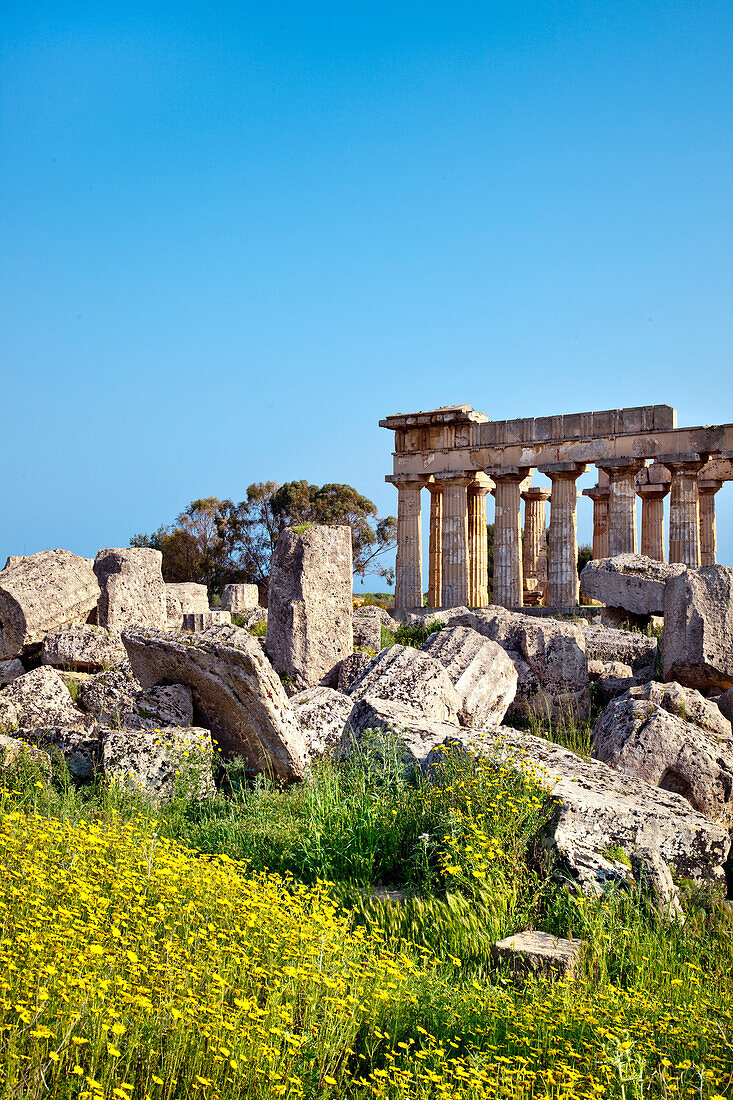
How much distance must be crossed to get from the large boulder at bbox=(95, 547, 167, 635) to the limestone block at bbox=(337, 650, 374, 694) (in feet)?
11.6

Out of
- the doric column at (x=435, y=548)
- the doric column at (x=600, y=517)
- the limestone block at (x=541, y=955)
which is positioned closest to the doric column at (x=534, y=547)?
the doric column at (x=600, y=517)

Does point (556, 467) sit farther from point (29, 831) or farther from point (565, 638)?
point (29, 831)

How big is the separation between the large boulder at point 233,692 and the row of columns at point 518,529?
23.3 m

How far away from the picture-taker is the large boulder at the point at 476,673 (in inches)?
→ 402

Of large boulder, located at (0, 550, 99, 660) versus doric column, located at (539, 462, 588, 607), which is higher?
doric column, located at (539, 462, 588, 607)

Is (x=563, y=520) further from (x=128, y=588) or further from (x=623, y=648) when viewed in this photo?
(x=128, y=588)

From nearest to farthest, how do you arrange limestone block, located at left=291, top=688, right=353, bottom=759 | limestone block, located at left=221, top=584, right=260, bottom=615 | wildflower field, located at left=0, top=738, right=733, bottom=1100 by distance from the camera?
wildflower field, located at left=0, top=738, right=733, bottom=1100 → limestone block, located at left=291, top=688, right=353, bottom=759 → limestone block, located at left=221, top=584, right=260, bottom=615

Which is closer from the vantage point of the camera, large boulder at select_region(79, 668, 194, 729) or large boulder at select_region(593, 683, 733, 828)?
large boulder at select_region(593, 683, 733, 828)

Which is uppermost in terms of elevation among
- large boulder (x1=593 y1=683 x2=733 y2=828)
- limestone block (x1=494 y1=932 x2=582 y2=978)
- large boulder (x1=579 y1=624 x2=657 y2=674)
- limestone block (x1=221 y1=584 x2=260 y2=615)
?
limestone block (x1=221 y1=584 x2=260 y2=615)

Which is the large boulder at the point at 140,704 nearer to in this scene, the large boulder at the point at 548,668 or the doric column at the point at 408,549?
the large boulder at the point at 548,668

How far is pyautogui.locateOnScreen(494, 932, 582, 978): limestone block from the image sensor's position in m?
4.77

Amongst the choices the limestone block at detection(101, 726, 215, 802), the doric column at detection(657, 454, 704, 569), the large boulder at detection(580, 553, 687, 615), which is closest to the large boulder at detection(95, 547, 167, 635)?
the limestone block at detection(101, 726, 215, 802)

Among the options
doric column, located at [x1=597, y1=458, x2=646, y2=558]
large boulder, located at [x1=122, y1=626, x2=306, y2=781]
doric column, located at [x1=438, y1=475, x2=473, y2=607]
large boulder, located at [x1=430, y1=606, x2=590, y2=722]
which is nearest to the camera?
large boulder, located at [x1=122, y1=626, x2=306, y2=781]

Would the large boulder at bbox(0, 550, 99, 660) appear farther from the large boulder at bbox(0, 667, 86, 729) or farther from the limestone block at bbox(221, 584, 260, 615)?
the limestone block at bbox(221, 584, 260, 615)
